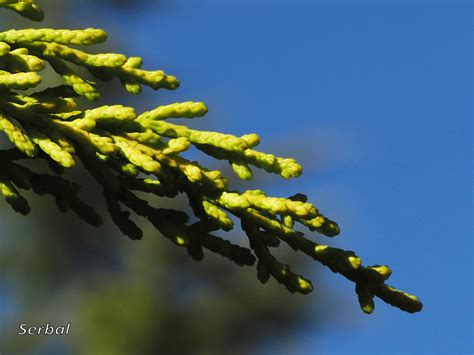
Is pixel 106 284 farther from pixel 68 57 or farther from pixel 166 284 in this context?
pixel 68 57

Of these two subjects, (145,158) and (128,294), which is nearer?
(145,158)

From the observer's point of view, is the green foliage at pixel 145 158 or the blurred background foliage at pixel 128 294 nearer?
the green foliage at pixel 145 158

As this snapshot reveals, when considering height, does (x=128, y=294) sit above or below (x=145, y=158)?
below

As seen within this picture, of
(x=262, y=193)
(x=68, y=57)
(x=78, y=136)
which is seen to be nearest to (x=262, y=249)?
(x=262, y=193)

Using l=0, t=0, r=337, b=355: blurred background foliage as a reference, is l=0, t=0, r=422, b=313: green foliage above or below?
above

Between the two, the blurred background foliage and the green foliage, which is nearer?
the green foliage
